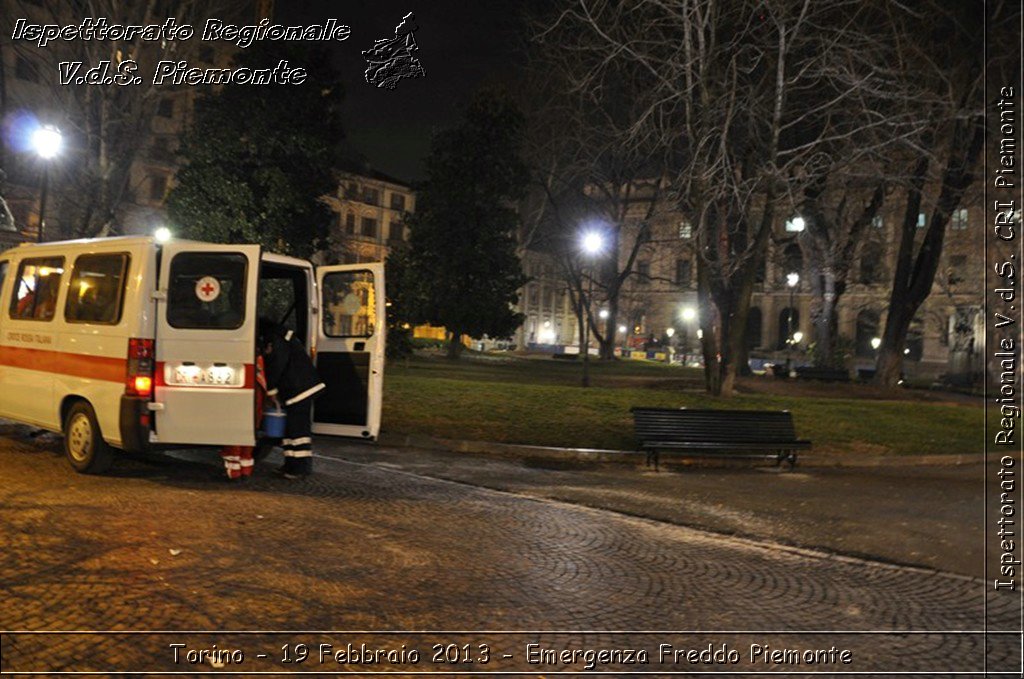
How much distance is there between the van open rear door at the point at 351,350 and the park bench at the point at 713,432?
4633 mm

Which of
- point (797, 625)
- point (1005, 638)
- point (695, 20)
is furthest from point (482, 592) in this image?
point (695, 20)

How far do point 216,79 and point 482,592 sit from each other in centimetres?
2210

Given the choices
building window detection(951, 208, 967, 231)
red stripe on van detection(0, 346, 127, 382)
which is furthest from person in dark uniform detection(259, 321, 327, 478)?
building window detection(951, 208, 967, 231)

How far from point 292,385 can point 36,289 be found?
3.46 m

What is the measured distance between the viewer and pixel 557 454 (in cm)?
1309

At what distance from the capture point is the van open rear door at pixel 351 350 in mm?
9562

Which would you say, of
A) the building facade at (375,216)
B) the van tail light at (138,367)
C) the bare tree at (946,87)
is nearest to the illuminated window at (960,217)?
the bare tree at (946,87)

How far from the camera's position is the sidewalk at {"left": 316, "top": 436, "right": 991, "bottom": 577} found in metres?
8.05

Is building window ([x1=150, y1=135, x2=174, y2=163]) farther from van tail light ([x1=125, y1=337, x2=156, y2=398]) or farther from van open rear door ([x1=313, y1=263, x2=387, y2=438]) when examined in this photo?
van tail light ([x1=125, y1=337, x2=156, y2=398])

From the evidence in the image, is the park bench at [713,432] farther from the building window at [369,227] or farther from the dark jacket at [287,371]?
the building window at [369,227]

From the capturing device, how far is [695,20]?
56.7 feet

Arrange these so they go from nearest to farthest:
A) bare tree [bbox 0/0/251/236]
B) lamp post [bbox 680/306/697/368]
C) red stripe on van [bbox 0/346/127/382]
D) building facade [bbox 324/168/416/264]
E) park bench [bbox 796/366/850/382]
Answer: red stripe on van [bbox 0/346/127/382], bare tree [bbox 0/0/251/236], park bench [bbox 796/366/850/382], lamp post [bbox 680/306/697/368], building facade [bbox 324/168/416/264]

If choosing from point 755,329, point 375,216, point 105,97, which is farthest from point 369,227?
point 105,97

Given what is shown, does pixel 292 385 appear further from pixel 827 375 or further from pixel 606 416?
pixel 827 375
